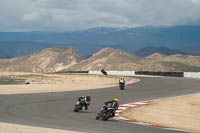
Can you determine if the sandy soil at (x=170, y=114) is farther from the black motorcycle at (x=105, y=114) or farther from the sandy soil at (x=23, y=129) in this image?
the sandy soil at (x=23, y=129)

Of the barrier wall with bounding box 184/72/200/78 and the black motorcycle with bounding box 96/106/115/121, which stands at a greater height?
the barrier wall with bounding box 184/72/200/78

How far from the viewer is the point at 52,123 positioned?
14.9 meters

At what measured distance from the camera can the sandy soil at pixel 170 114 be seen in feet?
53.8

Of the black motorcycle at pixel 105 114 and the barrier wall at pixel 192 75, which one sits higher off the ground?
the barrier wall at pixel 192 75

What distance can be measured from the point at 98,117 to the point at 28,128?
4.09 metres

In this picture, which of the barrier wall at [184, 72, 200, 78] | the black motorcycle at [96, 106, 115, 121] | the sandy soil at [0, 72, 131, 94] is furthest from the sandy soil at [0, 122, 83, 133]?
the barrier wall at [184, 72, 200, 78]

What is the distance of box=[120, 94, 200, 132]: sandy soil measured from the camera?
16.4m

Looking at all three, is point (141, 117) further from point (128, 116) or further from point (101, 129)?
point (101, 129)

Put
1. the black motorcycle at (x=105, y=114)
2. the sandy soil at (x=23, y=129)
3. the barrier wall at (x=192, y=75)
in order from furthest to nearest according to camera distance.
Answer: the barrier wall at (x=192, y=75) < the black motorcycle at (x=105, y=114) < the sandy soil at (x=23, y=129)

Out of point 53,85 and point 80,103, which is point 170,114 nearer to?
point 80,103

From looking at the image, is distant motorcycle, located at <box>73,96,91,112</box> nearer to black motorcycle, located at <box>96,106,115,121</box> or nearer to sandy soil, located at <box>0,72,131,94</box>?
black motorcycle, located at <box>96,106,115,121</box>

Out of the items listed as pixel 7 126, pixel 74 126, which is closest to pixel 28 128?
pixel 7 126

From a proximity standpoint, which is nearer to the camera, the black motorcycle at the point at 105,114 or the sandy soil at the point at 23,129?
the sandy soil at the point at 23,129

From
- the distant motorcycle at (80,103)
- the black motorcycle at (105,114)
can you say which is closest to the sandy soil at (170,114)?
the black motorcycle at (105,114)
